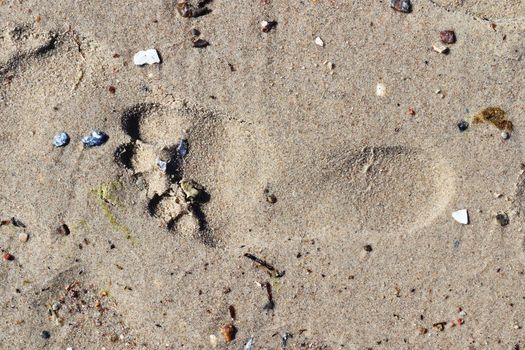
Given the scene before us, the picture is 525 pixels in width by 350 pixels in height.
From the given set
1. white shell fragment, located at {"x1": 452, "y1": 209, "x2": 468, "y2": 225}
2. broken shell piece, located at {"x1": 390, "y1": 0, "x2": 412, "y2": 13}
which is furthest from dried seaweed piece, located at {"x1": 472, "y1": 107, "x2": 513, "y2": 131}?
broken shell piece, located at {"x1": 390, "y1": 0, "x2": 412, "y2": 13}

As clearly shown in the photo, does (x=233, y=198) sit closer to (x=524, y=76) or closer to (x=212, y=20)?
(x=212, y=20)

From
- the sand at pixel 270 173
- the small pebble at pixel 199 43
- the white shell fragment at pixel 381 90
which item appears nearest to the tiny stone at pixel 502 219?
the sand at pixel 270 173

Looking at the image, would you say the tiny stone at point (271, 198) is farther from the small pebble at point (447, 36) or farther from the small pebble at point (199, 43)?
the small pebble at point (447, 36)

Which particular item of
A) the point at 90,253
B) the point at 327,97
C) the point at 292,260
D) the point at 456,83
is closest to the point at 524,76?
the point at 456,83

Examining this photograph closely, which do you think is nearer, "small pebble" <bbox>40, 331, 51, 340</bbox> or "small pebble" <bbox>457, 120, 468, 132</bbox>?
"small pebble" <bbox>457, 120, 468, 132</bbox>

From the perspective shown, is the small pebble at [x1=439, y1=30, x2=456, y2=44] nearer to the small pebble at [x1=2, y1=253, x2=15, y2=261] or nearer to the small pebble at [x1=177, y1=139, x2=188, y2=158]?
the small pebble at [x1=177, y1=139, x2=188, y2=158]
